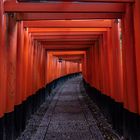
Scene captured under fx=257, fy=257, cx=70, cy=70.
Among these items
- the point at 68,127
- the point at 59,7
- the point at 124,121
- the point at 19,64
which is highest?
the point at 59,7

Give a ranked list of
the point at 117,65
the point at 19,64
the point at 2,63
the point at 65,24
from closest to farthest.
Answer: the point at 2,63 → the point at 19,64 → the point at 117,65 → the point at 65,24

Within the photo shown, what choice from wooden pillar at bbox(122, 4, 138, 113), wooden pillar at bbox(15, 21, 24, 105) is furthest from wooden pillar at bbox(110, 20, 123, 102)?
wooden pillar at bbox(15, 21, 24, 105)

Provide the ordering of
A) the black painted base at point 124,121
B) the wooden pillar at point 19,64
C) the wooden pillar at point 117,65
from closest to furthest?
the black painted base at point 124,121, the wooden pillar at point 19,64, the wooden pillar at point 117,65

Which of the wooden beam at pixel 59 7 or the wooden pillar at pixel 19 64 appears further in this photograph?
the wooden pillar at pixel 19 64

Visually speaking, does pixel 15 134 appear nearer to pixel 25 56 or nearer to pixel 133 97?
pixel 25 56

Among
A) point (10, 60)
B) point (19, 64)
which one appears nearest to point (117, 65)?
point (19, 64)

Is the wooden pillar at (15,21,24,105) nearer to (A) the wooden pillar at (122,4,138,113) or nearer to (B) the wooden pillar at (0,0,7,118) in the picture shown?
(B) the wooden pillar at (0,0,7,118)

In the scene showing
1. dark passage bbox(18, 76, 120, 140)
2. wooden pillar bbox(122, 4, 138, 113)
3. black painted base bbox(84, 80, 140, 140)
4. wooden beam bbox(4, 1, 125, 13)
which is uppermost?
wooden beam bbox(4, 1, 125, 13)

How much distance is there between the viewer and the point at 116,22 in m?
6.79

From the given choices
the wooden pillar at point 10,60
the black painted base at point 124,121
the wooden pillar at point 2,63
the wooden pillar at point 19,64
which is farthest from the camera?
the wooden pillar at point 19,64

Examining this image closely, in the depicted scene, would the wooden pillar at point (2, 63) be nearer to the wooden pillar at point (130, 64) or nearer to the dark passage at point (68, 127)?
the dark passage at point (68, 127)

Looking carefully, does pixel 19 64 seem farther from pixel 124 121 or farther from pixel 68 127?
pixel 124 121

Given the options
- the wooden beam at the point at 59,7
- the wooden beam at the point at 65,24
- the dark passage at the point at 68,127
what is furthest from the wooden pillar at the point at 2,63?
the wooden beam at the point at 65,24

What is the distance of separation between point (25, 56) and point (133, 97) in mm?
3568
